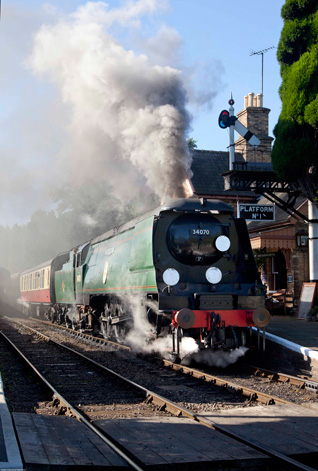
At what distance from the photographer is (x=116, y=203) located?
42.2 m

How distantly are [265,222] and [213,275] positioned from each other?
11.0 meters

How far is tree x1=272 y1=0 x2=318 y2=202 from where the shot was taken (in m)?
13.1

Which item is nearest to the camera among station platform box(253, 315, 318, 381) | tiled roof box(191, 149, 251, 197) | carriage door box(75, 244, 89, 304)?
station platform box(253, 315, 318, 381)

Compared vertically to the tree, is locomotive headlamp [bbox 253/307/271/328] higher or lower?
lower

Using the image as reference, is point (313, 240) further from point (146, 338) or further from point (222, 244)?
point (146, 338)

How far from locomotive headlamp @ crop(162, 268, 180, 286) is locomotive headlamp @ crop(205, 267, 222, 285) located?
639 millimetres

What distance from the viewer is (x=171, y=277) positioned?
9500 millimetres

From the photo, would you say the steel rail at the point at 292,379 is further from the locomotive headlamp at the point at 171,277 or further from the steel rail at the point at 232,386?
the locomotive headlamp at the point at 171,277

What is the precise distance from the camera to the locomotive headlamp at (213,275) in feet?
32.2

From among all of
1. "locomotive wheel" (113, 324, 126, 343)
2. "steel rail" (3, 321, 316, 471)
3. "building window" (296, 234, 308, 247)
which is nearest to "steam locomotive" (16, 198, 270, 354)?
"locomotive wheel" (113, 324, 126, 343)

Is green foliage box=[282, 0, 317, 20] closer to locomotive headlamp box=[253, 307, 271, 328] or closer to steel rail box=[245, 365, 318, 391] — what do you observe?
locomotive headlamp box=[253, 307, 271, 328]

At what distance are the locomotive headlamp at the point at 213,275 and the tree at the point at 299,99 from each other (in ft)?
17.4

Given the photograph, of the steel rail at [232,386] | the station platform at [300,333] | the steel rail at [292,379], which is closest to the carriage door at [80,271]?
the station platform at [300,333]

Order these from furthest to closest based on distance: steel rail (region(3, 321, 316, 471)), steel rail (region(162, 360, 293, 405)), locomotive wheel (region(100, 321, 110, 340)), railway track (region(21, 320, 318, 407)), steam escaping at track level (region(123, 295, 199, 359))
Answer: locomotive wheel (region(100, 321, 110, 340)) → steam escaping at track level (region(123, 295, 199, 359)) → railway track (region(21, 320, 318, 407)) → steel rail (region(162, 360, 293, 405)) → steel rail (region(3, 321, 316, 471))
